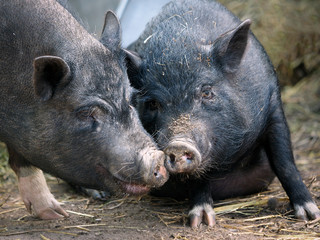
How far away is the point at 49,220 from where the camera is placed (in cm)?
497

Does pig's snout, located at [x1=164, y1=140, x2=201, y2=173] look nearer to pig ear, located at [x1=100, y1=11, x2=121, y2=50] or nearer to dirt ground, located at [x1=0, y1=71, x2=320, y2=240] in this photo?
dirt ground, located at [x1=0, y1=71, x2=320, y2=240]

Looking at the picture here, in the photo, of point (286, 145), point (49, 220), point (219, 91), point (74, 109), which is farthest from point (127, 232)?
point (286, 145)

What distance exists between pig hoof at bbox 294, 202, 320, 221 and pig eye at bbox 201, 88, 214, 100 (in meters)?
1.26

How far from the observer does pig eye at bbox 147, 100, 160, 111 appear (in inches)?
196

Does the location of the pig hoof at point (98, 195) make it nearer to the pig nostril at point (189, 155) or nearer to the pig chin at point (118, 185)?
the pig chin at point (118, 185)

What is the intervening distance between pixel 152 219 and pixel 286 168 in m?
1.35

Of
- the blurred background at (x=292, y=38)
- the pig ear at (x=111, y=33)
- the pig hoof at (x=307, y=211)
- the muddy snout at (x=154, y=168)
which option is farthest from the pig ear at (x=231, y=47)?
the blurred background at (x=292, y=38)

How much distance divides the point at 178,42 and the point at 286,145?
143 centimetres

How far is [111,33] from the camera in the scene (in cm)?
481

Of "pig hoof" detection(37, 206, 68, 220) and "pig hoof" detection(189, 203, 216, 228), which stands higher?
"pig hoof" detection(37, 206, 68, 220)

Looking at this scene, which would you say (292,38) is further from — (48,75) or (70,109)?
(48,75)

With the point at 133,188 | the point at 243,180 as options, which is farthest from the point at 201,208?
the point at 243,180

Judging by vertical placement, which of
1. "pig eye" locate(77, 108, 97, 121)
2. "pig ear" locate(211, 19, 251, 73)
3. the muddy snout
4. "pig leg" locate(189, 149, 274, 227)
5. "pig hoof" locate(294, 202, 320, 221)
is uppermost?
"pig ear" locate(211, 19, 251, 73)

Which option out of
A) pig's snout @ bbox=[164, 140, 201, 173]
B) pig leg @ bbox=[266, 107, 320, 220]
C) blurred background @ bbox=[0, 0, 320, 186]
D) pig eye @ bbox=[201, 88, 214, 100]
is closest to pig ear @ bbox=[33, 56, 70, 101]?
pig's snout @ bbox=[164, 140, 201, 173]
